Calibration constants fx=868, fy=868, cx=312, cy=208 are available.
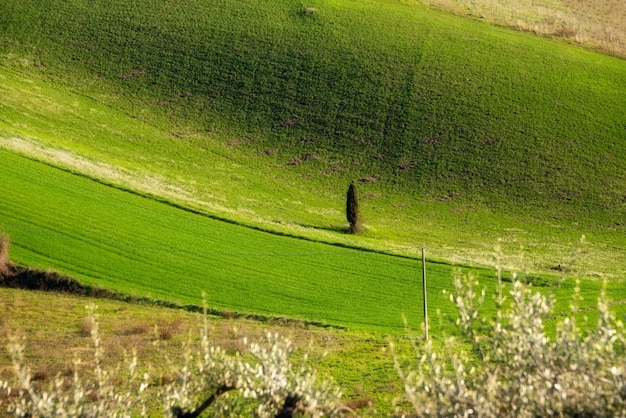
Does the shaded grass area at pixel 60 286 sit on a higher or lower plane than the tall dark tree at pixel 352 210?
lower

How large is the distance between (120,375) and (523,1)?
85.5m

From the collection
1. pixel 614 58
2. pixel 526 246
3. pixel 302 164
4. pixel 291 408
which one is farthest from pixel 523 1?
pixel 291 408

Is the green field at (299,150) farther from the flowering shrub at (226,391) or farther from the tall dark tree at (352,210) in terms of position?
the flowering shrub at (226,391)

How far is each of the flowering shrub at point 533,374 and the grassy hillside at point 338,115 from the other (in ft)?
123

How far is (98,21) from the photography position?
297ft

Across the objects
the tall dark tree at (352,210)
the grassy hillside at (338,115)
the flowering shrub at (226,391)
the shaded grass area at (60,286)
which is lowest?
the flowering shrub at (226,391)

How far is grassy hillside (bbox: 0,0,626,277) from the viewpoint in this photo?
64.1 m

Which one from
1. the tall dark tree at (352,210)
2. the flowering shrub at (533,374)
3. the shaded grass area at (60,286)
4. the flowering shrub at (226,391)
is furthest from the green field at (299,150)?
the flowering shrub at (533,374)

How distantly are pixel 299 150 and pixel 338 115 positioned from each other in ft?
22.6

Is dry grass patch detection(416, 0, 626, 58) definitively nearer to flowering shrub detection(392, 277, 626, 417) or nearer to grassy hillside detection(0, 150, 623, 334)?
grassy hillside detection(0, 150, 623, 334)

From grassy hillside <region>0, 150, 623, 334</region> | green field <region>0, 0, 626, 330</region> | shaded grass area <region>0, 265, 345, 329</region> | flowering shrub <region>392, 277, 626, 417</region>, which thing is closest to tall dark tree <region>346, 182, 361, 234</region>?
green field <region>0, 0, 626, 330</region>

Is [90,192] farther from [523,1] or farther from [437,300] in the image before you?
[523,1]

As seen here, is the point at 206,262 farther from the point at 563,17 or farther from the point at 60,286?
the point at 563,17

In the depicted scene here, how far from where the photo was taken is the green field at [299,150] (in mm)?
43938
